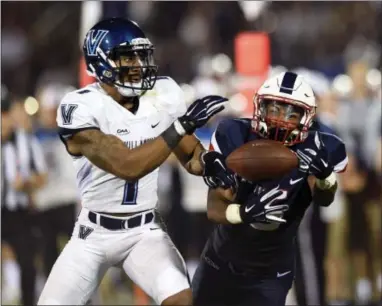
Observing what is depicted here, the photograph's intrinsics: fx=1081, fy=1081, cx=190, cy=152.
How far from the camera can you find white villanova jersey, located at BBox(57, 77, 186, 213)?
14.3 feet

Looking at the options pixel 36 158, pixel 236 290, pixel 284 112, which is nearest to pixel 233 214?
pixel 236 290

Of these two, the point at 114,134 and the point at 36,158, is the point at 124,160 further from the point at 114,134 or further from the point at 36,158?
the point at 36,158

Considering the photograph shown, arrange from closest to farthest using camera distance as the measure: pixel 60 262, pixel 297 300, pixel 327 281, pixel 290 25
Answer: pixel 60 262 → pixel 297 300 → pixel 327 281 → pixel 290 25

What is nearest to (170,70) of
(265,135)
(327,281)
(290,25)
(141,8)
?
(141,8)

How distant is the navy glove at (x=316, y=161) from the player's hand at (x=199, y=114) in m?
0.42

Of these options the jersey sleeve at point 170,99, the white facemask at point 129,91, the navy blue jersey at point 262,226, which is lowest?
the navy blue jersey at point 262,226

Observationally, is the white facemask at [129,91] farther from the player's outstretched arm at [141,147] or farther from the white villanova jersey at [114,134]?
the player's outstretched arm at [141,147]

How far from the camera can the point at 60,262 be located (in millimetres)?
4320

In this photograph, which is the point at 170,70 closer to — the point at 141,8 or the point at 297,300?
the point at 141,8

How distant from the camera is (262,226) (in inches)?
177

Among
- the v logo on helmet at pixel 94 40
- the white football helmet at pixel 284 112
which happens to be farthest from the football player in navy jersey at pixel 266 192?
the v logo on helmet at pixel 94 40

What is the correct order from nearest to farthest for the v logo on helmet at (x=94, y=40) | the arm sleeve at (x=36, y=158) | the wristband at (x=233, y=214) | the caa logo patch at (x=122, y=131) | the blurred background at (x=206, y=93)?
1. the wristband at (x=233, y=214)
2. the caa logo patch at (x=122, y=131)
3. the v logo on helmet at (x=94, y=40)
4. the arm sleeve at (x=36, y=158)
5. the blurred background at (x=206, y=93)

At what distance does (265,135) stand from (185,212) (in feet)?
10.5

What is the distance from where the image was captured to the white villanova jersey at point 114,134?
14.3 ft
